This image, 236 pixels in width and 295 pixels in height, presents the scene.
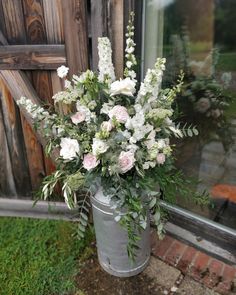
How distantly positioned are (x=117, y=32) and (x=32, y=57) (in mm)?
561

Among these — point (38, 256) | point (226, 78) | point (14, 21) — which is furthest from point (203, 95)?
point (38, 256)

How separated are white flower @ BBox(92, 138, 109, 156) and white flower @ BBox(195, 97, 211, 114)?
0.82 meters

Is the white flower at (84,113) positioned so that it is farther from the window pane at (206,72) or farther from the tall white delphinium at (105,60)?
the window pane at (206,72)

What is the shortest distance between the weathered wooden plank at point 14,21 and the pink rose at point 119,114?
862mm

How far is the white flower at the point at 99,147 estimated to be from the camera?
1.49 meters

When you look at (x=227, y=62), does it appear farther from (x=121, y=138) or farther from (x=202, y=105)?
(x=121, y=138)

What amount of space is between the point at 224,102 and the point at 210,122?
167mm

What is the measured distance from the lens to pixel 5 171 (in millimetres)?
2490

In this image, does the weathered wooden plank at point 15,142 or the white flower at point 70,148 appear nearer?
the white flower at point 70,148

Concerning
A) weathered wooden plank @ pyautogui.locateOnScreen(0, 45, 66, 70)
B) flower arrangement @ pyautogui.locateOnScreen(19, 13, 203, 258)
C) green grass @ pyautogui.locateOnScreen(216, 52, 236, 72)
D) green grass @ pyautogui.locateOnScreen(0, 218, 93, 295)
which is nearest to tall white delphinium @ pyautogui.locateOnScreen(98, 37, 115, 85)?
flower arrangement @ pyautogui.locateOnScreen(19, 13, 203, 258)

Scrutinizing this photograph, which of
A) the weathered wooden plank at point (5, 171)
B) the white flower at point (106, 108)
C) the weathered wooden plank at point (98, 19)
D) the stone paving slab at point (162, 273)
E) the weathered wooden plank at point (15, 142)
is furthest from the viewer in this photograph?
the weathered wooden plank at point (5, 171)

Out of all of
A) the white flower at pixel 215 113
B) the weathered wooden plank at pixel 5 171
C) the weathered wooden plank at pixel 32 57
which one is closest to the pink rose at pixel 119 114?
the weathered wooden plank at pixel 32 57

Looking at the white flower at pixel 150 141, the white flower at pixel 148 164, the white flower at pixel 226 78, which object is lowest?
the white flower at pixel 148 164

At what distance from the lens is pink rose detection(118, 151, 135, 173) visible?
150cm
